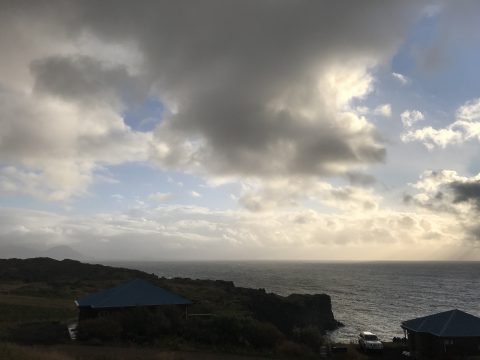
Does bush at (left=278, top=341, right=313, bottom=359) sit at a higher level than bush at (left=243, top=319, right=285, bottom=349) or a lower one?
lower

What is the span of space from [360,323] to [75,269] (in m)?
96.7

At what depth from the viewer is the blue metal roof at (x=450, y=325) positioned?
115 feet

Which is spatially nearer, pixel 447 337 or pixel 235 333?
pixel 235 333

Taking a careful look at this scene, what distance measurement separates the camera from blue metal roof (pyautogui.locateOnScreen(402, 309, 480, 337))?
3512 centimetres

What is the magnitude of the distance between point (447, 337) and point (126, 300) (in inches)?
1089

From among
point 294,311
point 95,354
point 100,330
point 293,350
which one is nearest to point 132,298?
point 100,330

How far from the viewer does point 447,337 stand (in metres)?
35.0

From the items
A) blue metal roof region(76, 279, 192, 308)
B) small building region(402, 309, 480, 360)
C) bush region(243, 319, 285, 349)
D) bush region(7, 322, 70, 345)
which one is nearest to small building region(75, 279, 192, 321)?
blue metal roof region(76, 279, 192, 308)

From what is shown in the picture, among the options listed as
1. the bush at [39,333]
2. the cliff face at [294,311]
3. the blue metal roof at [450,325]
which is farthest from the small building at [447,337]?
the cliff face at [294,311]

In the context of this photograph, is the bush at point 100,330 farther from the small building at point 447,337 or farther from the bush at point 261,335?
the small building at point 447,337

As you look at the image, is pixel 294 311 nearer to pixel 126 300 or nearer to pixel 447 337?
pixel 447 337

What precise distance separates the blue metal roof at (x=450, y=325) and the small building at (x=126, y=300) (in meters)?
21.7

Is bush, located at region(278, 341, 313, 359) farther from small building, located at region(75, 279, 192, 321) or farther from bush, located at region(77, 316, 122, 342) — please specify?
bush, located at region(77, 316, 122, 342)

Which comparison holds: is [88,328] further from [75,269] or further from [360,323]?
[75,269]
